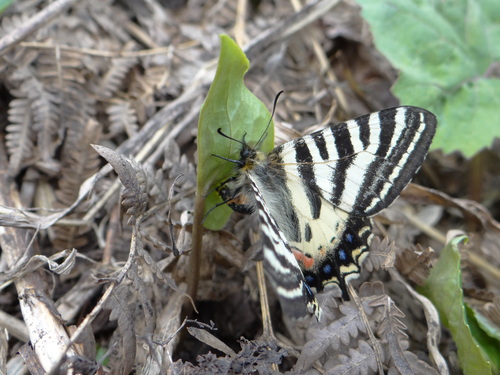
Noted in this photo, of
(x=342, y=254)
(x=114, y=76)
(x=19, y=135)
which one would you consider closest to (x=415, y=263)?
(x=342, y=254)

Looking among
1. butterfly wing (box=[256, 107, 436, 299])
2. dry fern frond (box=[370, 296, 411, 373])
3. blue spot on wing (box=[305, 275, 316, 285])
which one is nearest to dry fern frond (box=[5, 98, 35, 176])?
butterfly wing (box=[256, 107, 436, 299])

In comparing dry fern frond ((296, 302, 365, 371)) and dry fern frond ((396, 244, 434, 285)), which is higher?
dry fern frond ((296, 302, 365, 371))

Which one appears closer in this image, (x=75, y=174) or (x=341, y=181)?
(x=341, y=181)

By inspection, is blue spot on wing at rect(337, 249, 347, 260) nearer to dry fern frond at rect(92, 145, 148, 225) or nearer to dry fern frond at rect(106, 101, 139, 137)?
dry fern frond at rect(92, 145, 148, 225)

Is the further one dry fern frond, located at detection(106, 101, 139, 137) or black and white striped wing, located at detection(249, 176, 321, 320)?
dry fern frond, located at detection(106, 101, 139, 137)

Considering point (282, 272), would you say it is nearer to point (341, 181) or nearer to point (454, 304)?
point (341, 181)

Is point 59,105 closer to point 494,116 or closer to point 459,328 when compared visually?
point 459,328

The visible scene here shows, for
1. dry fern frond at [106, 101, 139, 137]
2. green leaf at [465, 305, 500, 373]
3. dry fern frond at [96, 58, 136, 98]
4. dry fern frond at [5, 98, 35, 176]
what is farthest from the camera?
dry fern frond at [96, 58, 136, 98]

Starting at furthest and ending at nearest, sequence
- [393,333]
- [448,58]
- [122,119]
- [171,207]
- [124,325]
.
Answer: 1. [448,58]
2. [122,119]
3. [171,207]
4. [393,333]
5. [124,325]
